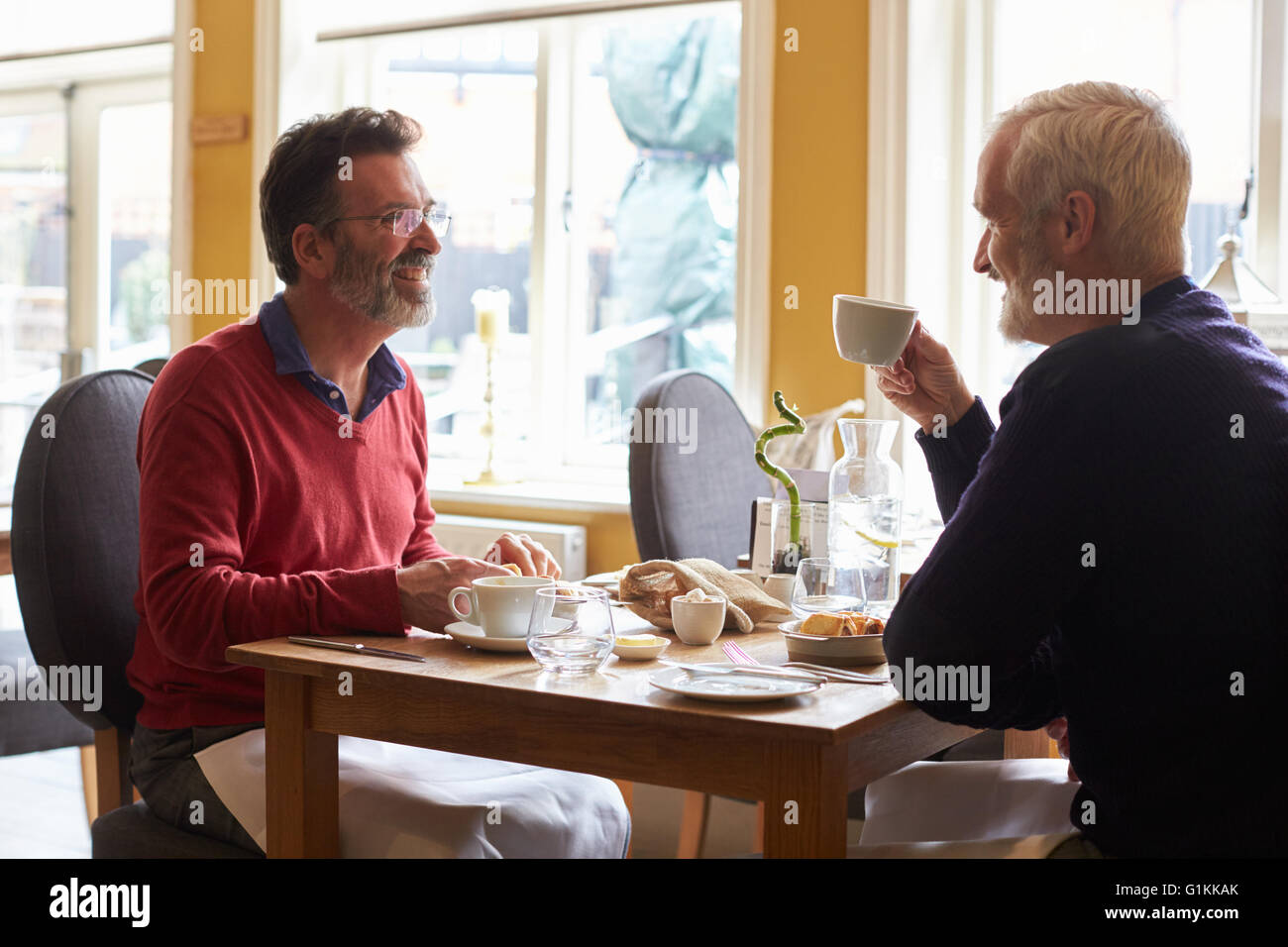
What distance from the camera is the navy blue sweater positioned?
1.14m

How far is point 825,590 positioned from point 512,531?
2.22 meters

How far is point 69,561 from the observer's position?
1775mm

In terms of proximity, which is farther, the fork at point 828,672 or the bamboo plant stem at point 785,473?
the bamboo plant stem at point 785,473

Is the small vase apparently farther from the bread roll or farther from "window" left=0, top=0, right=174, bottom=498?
"window" left=0, top=0, right=174, bottom=498

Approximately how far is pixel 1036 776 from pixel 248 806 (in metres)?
0.95

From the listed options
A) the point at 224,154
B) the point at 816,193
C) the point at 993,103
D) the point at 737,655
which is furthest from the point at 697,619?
the point at 224,154

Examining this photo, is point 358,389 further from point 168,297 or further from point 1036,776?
point 168,297

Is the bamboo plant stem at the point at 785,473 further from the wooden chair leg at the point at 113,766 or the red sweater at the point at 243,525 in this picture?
the wooden chair leg at the point at 113,766

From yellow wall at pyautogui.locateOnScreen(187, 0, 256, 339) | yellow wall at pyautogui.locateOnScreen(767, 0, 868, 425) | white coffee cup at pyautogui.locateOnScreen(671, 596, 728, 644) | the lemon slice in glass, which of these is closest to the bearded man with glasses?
white coffee cup at pyautogui.locateOnScreen(671, 596, 728, 644)

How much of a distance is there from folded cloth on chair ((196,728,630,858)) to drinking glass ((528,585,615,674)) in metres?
0.26

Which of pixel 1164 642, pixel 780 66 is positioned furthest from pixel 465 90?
pixel 1164 642

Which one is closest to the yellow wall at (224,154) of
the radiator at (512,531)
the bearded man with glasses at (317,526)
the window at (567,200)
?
the window at (567,200)

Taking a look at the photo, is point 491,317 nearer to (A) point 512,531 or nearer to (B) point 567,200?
(B) point 567,200

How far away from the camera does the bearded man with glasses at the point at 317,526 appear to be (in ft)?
4.96
